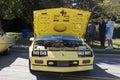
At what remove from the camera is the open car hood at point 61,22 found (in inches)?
463

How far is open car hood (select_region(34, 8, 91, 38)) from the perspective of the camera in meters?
11.8

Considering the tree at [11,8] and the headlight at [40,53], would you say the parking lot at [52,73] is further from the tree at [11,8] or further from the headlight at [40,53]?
the tree at [11,8]

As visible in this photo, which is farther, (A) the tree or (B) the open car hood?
(A) the tree

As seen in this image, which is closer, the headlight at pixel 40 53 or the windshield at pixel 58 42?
the headlight at pixel 40 53

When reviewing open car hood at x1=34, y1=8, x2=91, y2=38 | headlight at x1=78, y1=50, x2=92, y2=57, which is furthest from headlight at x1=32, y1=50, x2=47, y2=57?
open car hood at x1=34, y1=8, x2=91, y2=38

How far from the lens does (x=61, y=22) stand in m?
11.9

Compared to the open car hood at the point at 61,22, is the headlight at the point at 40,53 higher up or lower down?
lower down

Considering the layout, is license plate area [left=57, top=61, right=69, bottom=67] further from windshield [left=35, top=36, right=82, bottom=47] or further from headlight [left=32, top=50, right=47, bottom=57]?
windshield [left=35, top=36, right=82, bottom=47]

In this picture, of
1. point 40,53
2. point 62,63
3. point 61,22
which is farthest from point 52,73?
point 61,22

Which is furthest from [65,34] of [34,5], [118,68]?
[34,5]

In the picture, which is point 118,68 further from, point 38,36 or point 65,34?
point 38,36

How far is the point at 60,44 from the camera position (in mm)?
10680

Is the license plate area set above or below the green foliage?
below

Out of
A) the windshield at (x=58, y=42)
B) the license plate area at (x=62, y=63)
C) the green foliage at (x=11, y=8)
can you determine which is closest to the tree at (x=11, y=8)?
the green foliage at (x=11, y=8)
